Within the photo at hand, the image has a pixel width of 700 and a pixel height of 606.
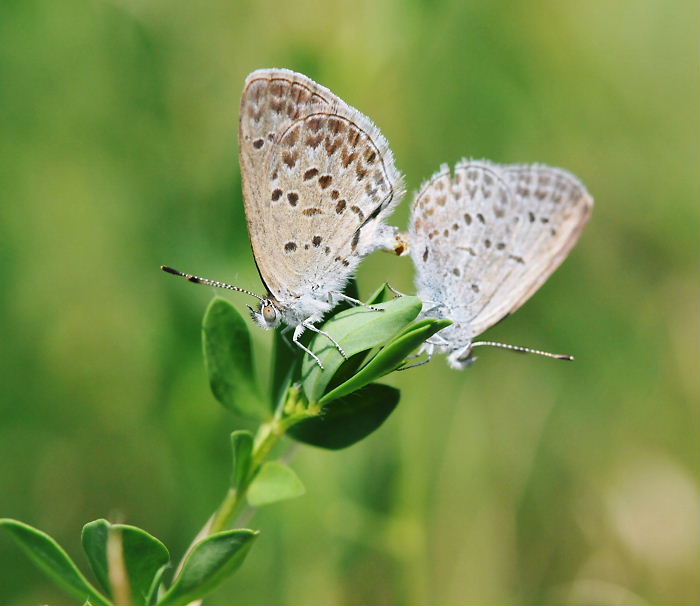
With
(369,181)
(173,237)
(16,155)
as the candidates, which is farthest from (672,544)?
(16,155)

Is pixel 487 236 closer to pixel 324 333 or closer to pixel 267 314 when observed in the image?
pixel 267 314

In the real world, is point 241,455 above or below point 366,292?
above

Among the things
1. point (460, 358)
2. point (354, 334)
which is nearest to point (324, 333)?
point (354, 334)

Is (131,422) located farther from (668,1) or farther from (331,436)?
(668,1)

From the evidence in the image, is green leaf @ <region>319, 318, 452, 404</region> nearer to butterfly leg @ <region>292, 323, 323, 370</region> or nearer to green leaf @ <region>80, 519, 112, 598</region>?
butterfly leg @ <region>292, 323, 323, 370</region>

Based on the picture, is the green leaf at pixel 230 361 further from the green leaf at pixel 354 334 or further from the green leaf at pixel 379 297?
the green leaf at pixel 379 297

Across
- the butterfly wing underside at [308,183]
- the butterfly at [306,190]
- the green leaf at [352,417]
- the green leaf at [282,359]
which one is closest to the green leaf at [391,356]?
the green leaf at [352,417]
